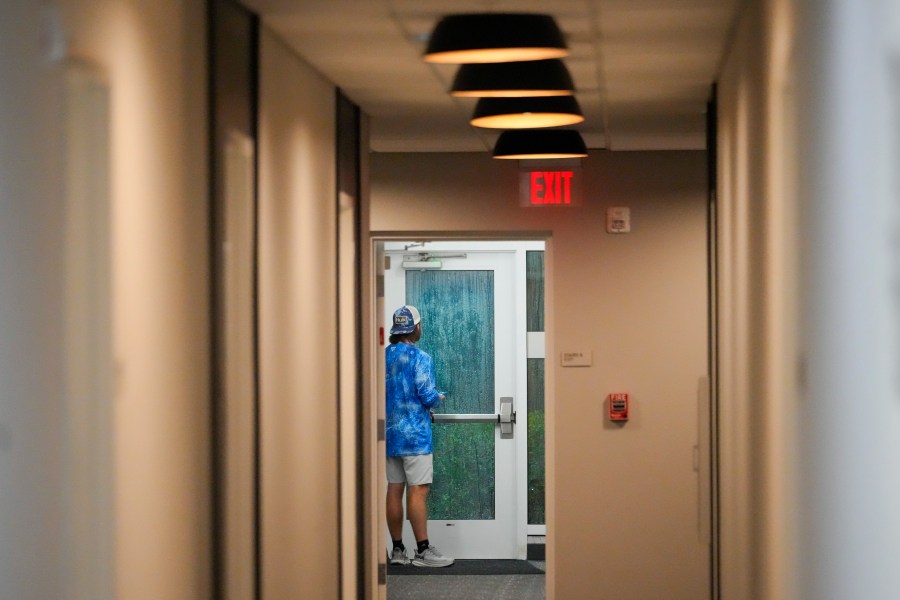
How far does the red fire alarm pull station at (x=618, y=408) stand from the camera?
7.34 metres

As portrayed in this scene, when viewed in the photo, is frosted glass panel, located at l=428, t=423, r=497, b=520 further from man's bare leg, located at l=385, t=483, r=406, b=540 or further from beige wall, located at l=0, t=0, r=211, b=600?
beige wall, located at l=0, t=0, r=211, b=600

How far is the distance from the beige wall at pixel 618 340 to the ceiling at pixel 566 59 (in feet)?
1.17

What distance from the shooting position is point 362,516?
6.18 m

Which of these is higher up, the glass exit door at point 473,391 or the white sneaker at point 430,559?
the glass exit door at point 473,391

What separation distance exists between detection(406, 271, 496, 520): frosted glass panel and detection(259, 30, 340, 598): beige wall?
12.0 feet

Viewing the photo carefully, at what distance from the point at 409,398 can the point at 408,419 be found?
0.50ft

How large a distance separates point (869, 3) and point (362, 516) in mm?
4865

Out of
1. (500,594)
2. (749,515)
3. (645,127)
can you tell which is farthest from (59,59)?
(500,594)

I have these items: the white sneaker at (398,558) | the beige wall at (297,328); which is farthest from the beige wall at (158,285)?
the white sneaker at (398,558)

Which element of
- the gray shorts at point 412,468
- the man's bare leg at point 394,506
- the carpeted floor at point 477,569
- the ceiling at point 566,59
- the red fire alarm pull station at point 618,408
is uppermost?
the ceiling at point 566,59

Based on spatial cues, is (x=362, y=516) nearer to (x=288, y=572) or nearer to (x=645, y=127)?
(x=288, y=572)

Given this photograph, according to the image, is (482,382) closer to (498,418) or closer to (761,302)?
(498,418)

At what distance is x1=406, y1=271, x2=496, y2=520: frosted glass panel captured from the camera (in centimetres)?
914

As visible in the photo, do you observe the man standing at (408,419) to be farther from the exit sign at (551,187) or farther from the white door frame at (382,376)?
the exit sign at (551,187)
